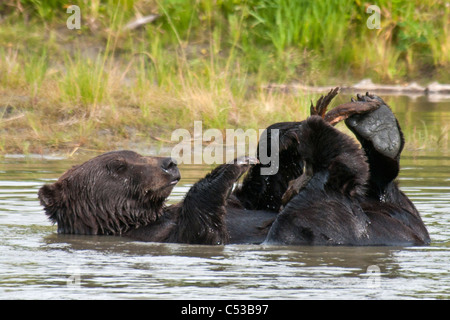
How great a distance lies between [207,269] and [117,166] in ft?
4.62

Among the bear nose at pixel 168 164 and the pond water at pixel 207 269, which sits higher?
→ the bear nose at pixel 168 164

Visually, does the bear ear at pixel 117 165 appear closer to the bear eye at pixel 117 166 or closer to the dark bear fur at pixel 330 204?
the bear eye at pixel 117 166

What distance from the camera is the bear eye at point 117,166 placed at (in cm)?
652

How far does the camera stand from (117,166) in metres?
6.53

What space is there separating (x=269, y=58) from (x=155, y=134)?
4.43 metres

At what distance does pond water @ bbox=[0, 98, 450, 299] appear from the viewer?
4848mm

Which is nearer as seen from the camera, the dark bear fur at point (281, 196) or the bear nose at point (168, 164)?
the dark bear fur at point (281, 196)

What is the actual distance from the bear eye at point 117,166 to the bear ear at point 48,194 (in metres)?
0.39

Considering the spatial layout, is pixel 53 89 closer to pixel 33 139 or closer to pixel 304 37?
pixel 33 139

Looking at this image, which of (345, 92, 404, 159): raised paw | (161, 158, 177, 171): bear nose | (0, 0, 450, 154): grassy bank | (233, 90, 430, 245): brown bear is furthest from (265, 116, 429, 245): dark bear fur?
(0, 0, 450, 154): grassy bank

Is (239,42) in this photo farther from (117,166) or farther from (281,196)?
(117,166)

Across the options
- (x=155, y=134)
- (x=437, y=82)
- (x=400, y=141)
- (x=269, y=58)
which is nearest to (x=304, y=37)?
(x=269, y=58)

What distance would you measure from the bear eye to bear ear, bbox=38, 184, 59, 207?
0.39 metres

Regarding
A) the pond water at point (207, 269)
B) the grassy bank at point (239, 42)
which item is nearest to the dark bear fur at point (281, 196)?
the pond water at point (207, 269)
